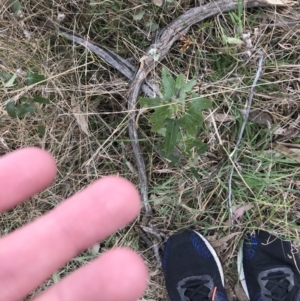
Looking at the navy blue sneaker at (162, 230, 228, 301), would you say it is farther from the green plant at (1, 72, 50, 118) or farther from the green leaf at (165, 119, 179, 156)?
the green plant at (1, 72, 50, 118)

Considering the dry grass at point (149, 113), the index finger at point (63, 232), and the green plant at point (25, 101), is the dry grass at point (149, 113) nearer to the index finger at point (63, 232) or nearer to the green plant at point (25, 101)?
the green plant at point (25, 101)

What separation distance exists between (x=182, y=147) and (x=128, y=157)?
1.07 ft

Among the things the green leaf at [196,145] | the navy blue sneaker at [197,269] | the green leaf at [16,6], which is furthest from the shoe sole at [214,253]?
the green leaf at [16,6]

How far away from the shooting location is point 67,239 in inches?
44.5

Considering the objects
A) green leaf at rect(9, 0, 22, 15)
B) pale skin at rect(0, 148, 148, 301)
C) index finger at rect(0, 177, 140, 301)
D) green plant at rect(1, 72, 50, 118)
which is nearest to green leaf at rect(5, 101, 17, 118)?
green plant at rect(1, 72, 50, 118)

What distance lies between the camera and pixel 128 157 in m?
1.82

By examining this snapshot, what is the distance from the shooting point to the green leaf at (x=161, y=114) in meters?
1.36

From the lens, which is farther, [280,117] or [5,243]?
[280,117]

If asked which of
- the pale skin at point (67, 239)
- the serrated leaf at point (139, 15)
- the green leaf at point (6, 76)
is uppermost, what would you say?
the serrated leaf at point (139, 15)

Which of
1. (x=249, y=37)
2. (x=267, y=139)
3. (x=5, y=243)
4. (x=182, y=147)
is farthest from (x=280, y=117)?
(x=5, y=243)

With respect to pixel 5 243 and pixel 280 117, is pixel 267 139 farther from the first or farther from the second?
pixel 5 243

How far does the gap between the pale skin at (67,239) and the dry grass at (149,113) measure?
603mm

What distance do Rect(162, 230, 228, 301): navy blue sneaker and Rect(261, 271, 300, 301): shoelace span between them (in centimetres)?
22

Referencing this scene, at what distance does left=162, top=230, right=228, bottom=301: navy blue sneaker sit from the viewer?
1.87m
